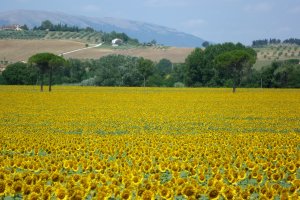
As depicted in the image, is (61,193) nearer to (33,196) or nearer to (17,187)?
(33,196)

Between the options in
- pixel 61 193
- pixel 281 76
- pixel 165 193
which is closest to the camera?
pixel 61 193

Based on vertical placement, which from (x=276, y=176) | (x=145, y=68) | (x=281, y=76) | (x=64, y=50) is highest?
(x=64, y=50)

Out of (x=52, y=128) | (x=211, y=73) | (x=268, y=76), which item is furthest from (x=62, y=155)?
(x=211, y=73)

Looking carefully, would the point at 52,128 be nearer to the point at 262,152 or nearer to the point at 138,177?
the point at 262,152

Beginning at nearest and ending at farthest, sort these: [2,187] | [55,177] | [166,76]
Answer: [2,187] < [55,177] < [166,76]

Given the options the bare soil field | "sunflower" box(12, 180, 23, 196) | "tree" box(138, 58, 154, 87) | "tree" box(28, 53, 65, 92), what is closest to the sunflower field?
"sunflower" box(12, 180, 23, 196)

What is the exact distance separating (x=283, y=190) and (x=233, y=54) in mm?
64140

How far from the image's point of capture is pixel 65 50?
526 feet

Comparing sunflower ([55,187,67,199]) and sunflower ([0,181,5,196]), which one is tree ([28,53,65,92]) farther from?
sunflower ([55,187,67,199])

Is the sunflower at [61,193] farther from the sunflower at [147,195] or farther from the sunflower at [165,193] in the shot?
the sunflower at [165,193]

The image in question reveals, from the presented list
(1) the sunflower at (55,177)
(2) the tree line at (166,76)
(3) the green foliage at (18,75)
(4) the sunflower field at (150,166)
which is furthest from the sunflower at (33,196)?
(3) the green foliage at (18,75)

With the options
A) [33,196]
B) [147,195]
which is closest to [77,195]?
Answer: [33,196]

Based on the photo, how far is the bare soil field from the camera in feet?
481

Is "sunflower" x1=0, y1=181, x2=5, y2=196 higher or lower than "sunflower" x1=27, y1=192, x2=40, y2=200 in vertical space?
lower
